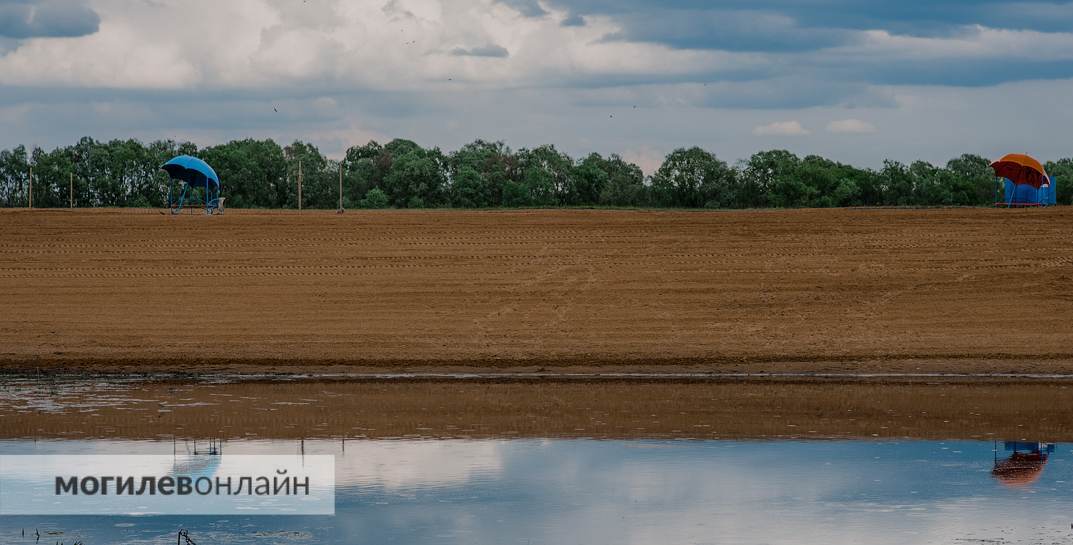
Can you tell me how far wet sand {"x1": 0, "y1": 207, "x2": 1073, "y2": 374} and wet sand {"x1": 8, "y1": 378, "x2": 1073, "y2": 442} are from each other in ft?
10.7

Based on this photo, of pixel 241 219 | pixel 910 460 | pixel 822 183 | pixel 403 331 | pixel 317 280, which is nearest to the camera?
pixel 910 460

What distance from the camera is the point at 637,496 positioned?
2177 centimetres

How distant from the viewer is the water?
1881 centimetres

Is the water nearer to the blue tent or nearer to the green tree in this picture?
the blue tent

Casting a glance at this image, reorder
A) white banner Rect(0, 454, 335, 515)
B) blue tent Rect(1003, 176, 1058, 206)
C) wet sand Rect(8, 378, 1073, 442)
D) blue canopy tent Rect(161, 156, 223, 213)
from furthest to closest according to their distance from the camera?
blue tent Rect(1003, 176, 1058, 206)
blue canopy tent Rect(161, 156, 223, 213)
wet sand Rect(8, 378, 1073, 442)
white banner Rect(0, 454, 335, 515)

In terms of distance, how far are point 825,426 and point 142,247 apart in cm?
3517

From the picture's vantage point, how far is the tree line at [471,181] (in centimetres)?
10831

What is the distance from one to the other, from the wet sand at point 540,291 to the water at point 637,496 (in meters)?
13.3

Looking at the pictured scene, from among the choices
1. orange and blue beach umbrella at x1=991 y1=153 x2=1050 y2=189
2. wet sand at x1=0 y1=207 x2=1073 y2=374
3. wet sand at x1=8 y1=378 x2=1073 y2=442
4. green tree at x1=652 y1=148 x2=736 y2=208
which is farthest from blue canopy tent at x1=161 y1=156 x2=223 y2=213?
green tree at x1=652 y1=148 x2=736 y2=208

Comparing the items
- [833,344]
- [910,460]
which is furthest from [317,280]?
[910,460]

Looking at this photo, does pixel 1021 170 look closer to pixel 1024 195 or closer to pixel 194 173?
pixel 1024 195

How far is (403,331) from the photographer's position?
144ft

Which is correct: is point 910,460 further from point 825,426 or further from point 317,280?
point 317,280

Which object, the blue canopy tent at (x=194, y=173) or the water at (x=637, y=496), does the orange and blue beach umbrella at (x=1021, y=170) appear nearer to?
the blue canopy tent at (x=194, y=173)
